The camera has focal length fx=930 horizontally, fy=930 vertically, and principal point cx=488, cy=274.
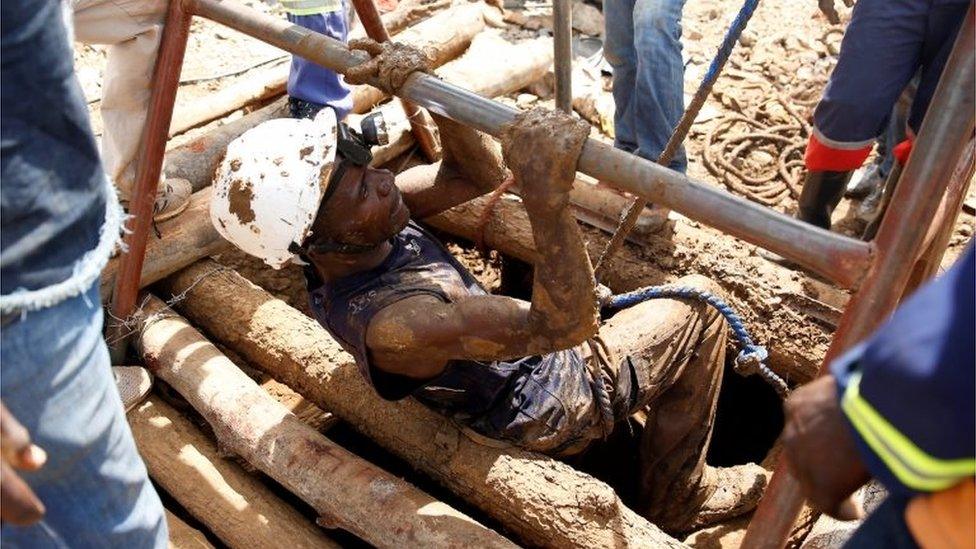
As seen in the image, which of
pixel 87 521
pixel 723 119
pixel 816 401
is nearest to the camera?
pixel 816 401

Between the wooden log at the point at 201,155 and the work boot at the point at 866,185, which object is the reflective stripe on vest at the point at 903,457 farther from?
the work boot at the point at 866,185

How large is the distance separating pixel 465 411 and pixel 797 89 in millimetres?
3892

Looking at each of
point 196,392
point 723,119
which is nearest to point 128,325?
point 196,392

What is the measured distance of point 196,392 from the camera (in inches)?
135

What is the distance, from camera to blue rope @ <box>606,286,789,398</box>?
3.23 meters

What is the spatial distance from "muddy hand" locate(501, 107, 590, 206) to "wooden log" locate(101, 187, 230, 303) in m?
2.09

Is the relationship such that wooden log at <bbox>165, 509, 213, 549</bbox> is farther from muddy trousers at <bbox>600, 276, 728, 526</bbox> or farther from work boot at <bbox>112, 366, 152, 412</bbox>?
muddy trousers at <bbox>600, 276, 728, 526</bbox>

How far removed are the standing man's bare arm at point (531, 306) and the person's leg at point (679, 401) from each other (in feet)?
2.69

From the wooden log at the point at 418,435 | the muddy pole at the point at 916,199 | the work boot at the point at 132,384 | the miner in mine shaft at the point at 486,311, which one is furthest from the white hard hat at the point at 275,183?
the muddy pole at the point at 916,199

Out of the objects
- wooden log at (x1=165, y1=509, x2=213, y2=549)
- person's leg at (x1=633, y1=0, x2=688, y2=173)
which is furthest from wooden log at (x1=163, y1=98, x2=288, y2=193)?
person's leg at (x1=633, y1=0, x2=688, y2=173)

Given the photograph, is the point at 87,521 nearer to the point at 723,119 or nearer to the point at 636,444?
the point at 636,444

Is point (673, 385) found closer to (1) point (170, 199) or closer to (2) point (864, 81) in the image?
(2) point (864, 81)

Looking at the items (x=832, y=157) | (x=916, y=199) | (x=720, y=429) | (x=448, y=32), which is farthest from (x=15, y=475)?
(x=448, y=32)

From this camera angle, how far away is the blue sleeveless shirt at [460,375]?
2.96 meters
